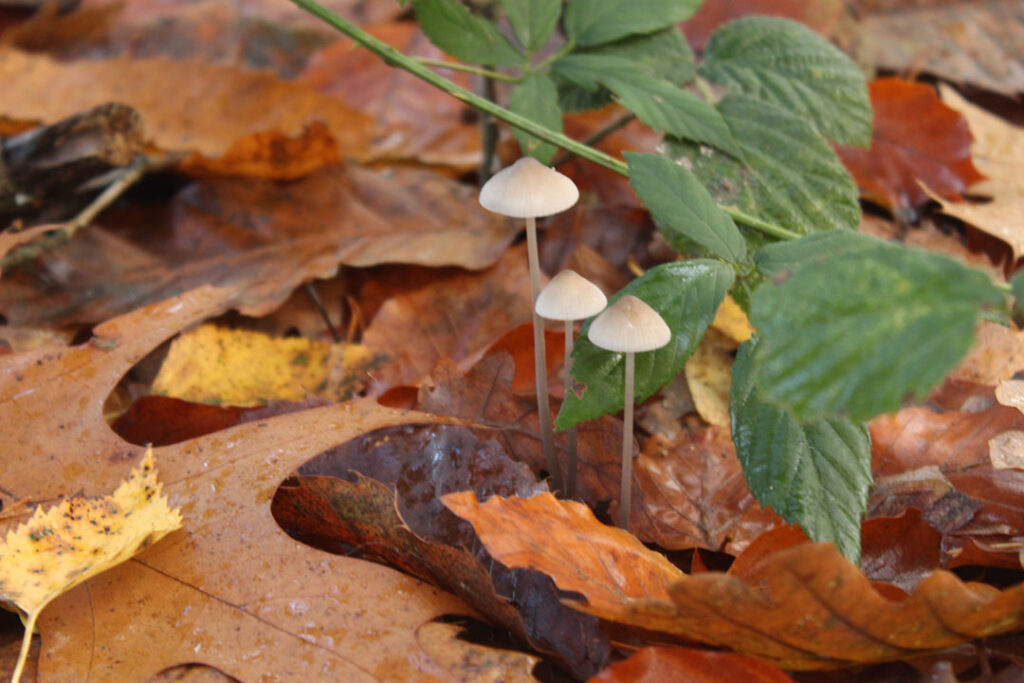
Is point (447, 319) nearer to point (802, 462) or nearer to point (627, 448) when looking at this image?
point (627, 448)

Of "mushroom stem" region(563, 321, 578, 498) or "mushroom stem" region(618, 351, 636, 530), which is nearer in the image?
"mushroom stem" region(618, 351, 636, 530)

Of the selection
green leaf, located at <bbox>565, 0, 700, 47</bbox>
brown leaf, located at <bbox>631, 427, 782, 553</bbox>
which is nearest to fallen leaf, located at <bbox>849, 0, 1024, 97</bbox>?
green leaf, located at <bbox>565, 0, 700, 47</bbox>

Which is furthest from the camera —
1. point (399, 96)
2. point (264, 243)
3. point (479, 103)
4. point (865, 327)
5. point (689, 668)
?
point (399, 96)

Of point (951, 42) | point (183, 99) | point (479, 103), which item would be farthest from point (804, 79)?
point (183, 99)

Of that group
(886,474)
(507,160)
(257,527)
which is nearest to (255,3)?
(507,160)

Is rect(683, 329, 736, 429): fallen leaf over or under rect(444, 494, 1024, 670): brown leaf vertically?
under

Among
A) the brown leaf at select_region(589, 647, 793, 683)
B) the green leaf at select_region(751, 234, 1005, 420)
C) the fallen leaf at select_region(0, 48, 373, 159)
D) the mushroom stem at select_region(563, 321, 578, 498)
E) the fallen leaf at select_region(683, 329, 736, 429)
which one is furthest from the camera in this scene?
the fallen leaf at select_region(0, 48, 373, 159)

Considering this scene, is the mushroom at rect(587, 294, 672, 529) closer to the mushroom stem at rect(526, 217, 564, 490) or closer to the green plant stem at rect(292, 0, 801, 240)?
the mushroom stem at rect(526, 217, 564, 490)
